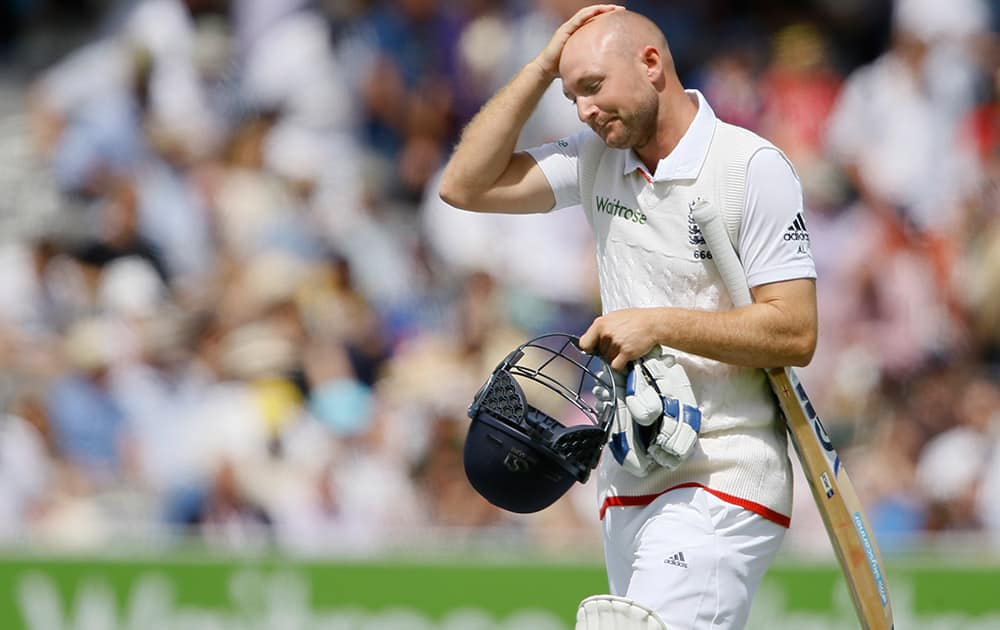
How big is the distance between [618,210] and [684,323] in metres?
0.44

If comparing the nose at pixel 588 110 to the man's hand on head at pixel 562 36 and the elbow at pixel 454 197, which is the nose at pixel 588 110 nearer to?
the man's hand on head at pixel 562 36

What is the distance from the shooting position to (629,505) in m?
3.71

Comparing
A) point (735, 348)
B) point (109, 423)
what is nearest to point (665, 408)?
point (735, 348)

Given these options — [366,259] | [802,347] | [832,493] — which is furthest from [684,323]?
[366,259]

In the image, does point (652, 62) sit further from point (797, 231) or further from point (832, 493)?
point (832, 493)

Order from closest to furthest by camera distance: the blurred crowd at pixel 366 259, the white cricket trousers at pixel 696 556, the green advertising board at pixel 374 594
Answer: the white cricket trousers at pixel 696 556 < the green advertising board at pixel 374 594 < the blurred crowd at pixel 366 259

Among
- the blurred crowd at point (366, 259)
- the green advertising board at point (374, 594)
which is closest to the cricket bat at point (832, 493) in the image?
the green advertising board at point (374, 594)

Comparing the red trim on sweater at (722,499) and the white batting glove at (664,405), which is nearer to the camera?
the white batting glove at (664,405)

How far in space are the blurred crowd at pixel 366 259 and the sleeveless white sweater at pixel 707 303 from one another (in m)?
3.37

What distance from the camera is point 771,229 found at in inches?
139

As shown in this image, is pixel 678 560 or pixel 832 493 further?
pixel 832 493

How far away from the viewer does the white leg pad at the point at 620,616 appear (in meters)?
3.39

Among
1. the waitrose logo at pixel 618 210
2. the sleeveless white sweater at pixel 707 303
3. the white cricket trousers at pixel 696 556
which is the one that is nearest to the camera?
the white cricket trousers at pixel 696 556

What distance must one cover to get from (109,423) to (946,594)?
4.23m
